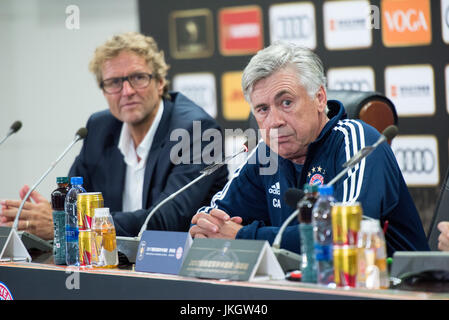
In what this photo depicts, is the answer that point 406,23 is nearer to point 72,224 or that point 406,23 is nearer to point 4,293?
point 72,224

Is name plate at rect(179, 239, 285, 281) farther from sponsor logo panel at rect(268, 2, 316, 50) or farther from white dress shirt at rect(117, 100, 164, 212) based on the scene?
sponsor logo panel at rect(268, 2, 316, 50)

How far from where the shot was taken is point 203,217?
1.90 m

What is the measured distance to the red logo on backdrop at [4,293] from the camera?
182 cm

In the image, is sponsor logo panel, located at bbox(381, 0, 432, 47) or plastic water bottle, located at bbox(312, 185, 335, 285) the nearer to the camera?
plastic water bottle, located at bbox(312, 185, 335, 285)

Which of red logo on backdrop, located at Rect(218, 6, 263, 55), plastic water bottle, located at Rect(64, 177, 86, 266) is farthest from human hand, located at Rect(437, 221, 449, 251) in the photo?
red logo on backdrop, located at Rect(218, 6, 263, 55)

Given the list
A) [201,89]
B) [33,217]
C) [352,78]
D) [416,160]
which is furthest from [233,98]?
[33,217]

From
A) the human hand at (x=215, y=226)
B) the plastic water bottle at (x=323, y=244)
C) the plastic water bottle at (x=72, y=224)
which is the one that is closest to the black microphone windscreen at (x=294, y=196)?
the plastic water bottle at (x=323, y=244)

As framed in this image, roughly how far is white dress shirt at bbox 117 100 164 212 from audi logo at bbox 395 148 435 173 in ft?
4.30

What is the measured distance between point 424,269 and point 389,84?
217cm

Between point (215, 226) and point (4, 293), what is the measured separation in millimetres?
621

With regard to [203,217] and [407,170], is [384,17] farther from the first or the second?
[203,217]

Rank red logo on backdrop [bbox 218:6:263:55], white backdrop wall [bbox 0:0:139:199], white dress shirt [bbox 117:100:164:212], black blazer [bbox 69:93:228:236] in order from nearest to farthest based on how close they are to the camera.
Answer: black blazer [bbox 69:93:228:236]
white dress shirt [bbox 117:100:164:212]
red logo on backdrop [bbox 218:6:263:55]
white backdrop wall [bbox 0:0:139:199]

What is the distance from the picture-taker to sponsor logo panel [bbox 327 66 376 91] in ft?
11.5
